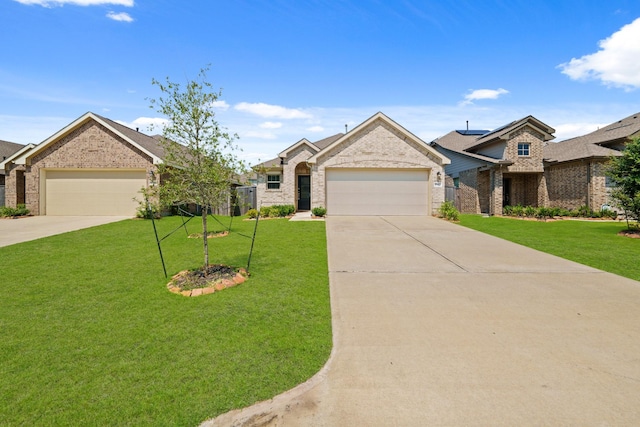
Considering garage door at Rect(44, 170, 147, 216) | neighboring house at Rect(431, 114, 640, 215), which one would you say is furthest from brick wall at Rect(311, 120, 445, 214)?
garage door at Rect(44, 170, 147, 216)

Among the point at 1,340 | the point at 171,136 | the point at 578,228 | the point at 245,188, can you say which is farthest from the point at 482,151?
the point at 1,340

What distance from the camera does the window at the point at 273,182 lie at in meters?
22.1

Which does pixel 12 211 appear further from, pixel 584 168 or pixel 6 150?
pixel 584 168

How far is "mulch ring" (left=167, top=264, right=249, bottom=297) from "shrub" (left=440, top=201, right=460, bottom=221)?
1200cm

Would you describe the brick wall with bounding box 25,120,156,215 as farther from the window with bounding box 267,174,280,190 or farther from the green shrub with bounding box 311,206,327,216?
the green shrub with bounding box 311,206,327,216

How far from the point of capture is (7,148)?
76.9 ft

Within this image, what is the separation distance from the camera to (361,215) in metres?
17.1

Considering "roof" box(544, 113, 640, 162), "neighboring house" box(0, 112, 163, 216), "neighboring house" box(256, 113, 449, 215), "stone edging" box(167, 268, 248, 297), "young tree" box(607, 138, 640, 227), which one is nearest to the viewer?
"stone edging" box(167, 268, 248, 297)

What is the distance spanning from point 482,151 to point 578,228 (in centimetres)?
995

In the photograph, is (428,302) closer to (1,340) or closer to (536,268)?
(536,268)

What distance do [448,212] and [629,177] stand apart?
Answer: 6602mm

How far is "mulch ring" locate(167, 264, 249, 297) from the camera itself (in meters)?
5.21

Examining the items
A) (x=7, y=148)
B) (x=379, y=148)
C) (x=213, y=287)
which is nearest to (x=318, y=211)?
(x=379, y=148)

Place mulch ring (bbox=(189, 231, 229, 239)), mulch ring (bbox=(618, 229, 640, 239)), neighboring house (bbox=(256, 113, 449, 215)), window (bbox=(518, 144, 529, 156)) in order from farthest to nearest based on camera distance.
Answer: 1. window (bbox=(518, 144, 529, 156))
2. neighboring house (bbox=(256, 113, 449, 215))
3. mulch ring (bbox=(618, 229, 640, 239))
4. mulch ring (bbox=(189, 231, 229, 239))
